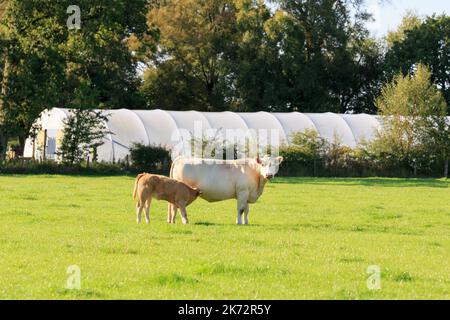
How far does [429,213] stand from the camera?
26.4 meters

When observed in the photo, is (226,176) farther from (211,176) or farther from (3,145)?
(3,145)

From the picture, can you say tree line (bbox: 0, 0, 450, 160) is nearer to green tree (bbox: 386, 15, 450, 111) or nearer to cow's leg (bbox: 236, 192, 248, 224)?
green tree (bbox: 386, 15, 450, 111)

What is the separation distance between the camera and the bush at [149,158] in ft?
170

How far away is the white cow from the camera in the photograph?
23234 millimetres

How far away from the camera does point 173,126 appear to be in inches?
2271

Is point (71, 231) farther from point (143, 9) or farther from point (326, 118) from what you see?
point (326, 118)

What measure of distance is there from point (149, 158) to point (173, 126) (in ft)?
20.2

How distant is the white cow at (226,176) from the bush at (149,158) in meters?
27.9

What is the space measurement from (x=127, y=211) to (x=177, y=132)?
32469mm

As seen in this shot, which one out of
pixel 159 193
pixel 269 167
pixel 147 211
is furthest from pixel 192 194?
pixel 269 167

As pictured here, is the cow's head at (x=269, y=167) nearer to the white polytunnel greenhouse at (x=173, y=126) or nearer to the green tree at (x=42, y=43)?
the white polytunnel greenhouse at (x=173, y=126)

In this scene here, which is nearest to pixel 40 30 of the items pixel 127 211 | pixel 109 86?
pixel 109 86

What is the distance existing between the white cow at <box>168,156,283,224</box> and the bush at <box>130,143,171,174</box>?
27.9 meters

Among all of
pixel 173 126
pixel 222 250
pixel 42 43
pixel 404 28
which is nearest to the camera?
pixel 222 250
